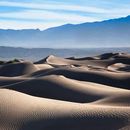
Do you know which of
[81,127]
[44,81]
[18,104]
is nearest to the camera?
[81,127]

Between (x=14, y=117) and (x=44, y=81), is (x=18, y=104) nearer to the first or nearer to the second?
(x=14, y=117)

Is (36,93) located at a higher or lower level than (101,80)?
lower

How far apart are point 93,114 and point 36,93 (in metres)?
6.97

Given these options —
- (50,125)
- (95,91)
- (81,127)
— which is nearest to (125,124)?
(81,127)

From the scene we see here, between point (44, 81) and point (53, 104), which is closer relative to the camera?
point (53, 104)

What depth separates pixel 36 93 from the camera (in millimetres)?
15805

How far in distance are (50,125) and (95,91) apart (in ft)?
21.5

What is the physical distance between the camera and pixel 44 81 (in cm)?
1667

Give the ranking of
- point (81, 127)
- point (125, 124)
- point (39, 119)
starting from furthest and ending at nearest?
point (39, 119)
point (81, 127)
point (125, 124)

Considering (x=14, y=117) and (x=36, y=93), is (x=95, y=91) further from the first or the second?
(x=14, y=117)

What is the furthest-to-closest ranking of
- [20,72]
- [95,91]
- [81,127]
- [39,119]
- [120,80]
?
[20,72] → [120,80] → [95,91] → [39,119] → [81,127]

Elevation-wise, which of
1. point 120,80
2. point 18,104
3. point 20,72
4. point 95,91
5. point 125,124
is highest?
point 20,72

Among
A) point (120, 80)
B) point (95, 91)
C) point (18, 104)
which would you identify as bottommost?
point (18, 104)

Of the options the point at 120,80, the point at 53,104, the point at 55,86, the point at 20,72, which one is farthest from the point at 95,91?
the point at 20,72
